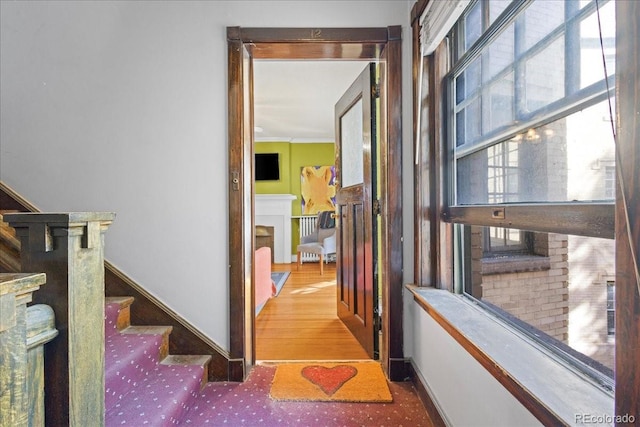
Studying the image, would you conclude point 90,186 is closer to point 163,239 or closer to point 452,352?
point 163,239

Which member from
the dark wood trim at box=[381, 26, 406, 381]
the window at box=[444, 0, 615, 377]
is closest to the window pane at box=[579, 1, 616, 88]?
the window at box=[444, 0, 615, 377]

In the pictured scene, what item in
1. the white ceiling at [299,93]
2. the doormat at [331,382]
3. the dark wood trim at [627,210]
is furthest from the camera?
the white ceiling at [299,93]

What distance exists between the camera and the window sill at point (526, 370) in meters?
0.71

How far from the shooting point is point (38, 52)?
185 cm

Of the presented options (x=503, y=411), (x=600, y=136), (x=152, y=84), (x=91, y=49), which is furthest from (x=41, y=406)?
(x=91, y=49)

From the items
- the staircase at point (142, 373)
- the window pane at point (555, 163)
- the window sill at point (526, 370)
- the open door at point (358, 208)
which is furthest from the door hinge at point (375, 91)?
the staircase at point (142, 373)

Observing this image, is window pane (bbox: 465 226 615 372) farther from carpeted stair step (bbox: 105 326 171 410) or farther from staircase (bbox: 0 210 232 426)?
carpeted stair step (bbox: 105 326 171 410)

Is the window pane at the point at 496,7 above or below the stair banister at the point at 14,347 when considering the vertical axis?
above

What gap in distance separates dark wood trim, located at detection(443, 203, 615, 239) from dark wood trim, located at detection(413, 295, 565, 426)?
41 centimetres

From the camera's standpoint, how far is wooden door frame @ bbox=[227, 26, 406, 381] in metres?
1.77

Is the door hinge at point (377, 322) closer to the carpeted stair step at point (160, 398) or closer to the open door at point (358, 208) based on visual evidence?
the open door at point (358, 208)

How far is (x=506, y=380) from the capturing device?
87cm

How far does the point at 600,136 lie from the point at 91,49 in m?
2.40

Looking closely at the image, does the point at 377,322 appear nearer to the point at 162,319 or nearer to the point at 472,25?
the point at 162,319
